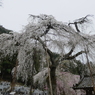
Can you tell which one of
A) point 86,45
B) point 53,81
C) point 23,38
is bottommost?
point 53,81

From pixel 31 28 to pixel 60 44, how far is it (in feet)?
5.99

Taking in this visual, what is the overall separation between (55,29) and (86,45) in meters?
2.00

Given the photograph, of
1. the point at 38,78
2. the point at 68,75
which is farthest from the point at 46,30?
the point at 68,75

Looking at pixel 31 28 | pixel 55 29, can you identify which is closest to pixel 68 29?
pixel 55 29

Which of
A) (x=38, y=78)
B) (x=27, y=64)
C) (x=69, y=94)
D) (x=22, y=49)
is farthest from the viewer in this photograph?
(x=69, y=94)

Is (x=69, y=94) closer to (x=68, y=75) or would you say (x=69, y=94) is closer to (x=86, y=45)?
(x=68, y=75)

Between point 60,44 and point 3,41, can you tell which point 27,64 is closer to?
point 3,41

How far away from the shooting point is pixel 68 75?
40.2ft

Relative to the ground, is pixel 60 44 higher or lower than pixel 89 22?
lower

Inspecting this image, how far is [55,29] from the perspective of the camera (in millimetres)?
6453

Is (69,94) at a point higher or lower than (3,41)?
lower

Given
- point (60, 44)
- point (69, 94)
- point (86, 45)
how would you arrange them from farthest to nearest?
point (69, 94) < point (86, 45) < point (60, 44)

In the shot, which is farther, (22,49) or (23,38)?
(22,49)

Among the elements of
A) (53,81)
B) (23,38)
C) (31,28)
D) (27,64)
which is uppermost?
(31,28)
